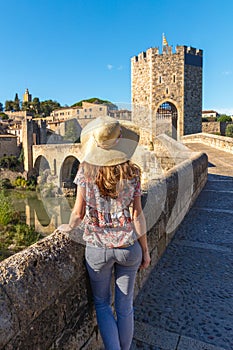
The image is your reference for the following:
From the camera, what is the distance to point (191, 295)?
90.7 inches

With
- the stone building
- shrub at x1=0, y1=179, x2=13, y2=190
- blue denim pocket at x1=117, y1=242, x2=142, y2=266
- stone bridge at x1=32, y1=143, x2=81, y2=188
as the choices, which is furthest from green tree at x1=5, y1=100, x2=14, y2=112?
blue denim pocket at x1=117, y1=242, x2=142, y2=266

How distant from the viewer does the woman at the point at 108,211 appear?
1429mm

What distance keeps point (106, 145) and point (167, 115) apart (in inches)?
933

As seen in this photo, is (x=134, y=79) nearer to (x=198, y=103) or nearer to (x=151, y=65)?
(x=151, y=65)

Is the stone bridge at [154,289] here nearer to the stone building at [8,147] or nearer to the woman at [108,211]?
the woman at [108,211]

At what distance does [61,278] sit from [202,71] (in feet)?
86.1

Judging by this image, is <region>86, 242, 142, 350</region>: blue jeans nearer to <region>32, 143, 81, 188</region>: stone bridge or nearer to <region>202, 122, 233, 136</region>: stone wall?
<region>32, 143, 81, 188</region>: stone bridge

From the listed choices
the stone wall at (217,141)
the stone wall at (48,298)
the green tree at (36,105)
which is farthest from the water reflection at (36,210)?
the green tree at (36,105)

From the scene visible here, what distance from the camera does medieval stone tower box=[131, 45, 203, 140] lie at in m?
23.1

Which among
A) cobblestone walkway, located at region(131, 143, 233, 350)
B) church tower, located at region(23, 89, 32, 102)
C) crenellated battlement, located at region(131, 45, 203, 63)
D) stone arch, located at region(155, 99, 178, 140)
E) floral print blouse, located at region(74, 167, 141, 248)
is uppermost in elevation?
church tower, located at region(23, 89, 32, 102)

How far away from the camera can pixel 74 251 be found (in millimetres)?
1534

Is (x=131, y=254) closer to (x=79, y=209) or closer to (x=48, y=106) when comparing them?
(x=79, y=209)

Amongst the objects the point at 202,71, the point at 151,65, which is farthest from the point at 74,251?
the point at 202,71

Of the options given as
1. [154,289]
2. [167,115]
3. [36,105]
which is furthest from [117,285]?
[36,105]
